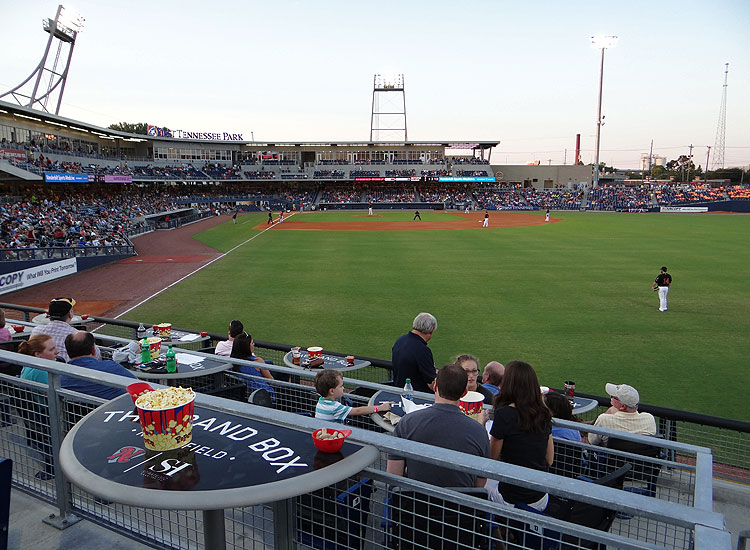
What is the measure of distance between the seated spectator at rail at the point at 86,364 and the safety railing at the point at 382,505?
14.7 inches

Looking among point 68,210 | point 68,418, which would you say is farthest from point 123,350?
point 68,210

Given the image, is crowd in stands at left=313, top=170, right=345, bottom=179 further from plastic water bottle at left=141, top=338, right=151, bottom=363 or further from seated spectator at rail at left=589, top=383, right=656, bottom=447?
seated spectator at rail at left=589, top=383, right=656, bottom=447

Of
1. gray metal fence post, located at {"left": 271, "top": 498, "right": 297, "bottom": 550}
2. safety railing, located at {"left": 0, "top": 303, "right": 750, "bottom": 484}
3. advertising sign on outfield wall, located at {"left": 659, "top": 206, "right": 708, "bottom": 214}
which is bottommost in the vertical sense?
safety railing, located at {"left": 0, "top": 303, "right": 750, "bottom": 484}

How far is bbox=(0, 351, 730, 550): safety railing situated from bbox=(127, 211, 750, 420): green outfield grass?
24.4 ft

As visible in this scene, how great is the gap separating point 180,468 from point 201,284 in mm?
20115

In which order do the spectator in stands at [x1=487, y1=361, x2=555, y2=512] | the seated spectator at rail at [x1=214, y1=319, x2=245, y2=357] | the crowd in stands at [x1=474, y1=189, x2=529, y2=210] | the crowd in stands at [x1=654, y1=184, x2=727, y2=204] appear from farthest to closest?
the crowd in stands at [x1=654, y1=184, x2=727, y2=204] → the crowd in stands at [x1=474, y1=189, x2=529, y2=210] → the seated spectator at rail at [x1=214, y1=319, x2=245, y2=357] → the spectator in stands at [x1=487, y1=361, x2=555, y2=512]

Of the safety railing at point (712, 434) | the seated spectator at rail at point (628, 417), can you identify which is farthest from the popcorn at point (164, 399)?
the seated spectator at rail at point (628, 417)

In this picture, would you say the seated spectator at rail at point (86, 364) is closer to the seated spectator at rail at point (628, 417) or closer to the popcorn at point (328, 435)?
the popcorn at point (328, 435)

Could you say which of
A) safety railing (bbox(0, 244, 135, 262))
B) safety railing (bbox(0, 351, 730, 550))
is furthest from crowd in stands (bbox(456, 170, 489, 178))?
safety railing (bbox(0, 351, 730, 550))

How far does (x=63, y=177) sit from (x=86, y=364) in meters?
50.5

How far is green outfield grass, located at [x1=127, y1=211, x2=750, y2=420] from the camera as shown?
1173 cm

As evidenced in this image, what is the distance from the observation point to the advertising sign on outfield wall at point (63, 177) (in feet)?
146

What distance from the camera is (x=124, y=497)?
2.07m

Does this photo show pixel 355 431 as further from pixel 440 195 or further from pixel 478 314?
pixel 440 195
